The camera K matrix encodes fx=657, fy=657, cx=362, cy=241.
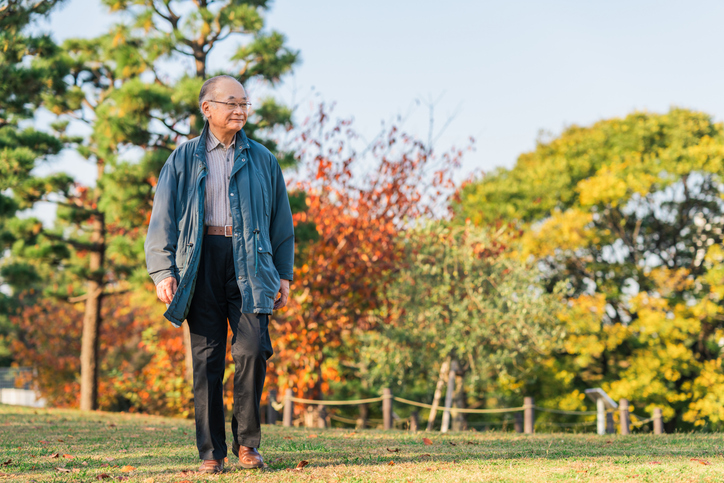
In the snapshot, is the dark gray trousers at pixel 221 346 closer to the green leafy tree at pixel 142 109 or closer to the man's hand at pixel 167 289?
the man's hand at pixel 167 289

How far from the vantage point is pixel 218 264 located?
2.94 meters

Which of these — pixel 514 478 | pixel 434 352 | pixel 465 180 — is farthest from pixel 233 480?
pixel 465 180

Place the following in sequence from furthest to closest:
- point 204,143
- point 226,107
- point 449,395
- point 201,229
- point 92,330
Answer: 1. point 92,330
2. point 449,395
3. point 204,143
4. point 226,107
5. point 201,229

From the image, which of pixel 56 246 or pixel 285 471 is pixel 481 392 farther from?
pixel 285 471

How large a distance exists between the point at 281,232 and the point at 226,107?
627 millimetres

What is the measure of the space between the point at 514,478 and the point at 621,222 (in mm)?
15697

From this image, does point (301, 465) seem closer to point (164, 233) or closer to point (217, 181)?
point (164, 233)

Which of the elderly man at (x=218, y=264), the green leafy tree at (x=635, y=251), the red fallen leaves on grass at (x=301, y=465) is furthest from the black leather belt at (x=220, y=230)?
the green leafy tree at (x=635, y=251)

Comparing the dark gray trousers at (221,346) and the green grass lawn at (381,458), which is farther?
the dark gray trousers at (221,346)

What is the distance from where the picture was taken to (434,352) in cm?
1170

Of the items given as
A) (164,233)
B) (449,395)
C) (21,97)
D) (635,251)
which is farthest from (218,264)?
(635,251)

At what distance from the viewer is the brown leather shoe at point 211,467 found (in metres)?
2.74

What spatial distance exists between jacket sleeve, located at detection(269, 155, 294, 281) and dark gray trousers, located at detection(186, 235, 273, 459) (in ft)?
0.81

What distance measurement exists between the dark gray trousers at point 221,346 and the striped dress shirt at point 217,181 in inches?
3.6
